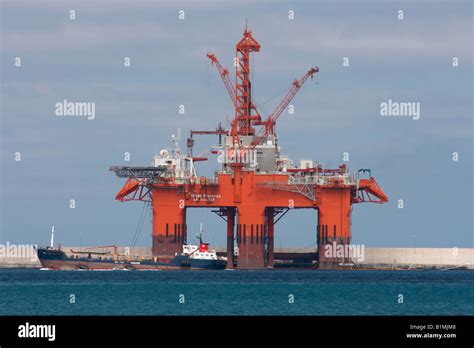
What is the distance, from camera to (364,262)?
149875 mm

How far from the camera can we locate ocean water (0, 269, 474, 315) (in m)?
72.2

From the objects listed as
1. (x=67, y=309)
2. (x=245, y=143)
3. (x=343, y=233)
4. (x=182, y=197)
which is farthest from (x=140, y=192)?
(x=67, y=309)

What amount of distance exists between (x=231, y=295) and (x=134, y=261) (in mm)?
53027

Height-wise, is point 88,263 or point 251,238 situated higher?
point 251,238

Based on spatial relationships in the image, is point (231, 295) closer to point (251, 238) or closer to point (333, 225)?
point (333, 225)

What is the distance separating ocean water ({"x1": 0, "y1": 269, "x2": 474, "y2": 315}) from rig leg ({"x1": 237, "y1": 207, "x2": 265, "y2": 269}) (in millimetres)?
10749

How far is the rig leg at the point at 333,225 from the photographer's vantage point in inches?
5044

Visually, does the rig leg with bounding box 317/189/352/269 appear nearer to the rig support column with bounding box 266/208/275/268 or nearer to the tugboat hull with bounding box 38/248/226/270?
the rig support column with bounding box 266/208/275/268

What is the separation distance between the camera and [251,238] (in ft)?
429
